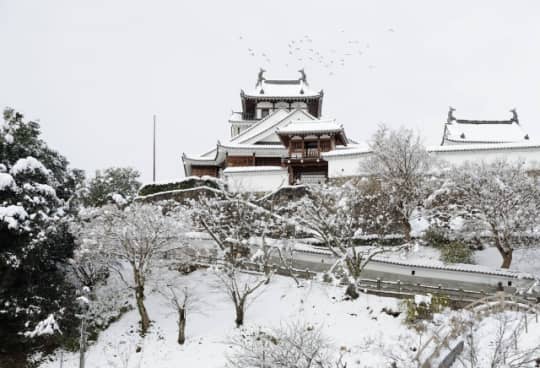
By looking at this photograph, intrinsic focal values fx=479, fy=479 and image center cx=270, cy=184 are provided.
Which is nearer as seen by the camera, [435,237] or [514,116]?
[435,237]

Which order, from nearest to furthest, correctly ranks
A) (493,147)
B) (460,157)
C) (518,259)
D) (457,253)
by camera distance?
(457,253) < (518,259) < (493,147) < (460,157)

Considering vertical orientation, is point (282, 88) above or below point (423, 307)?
above

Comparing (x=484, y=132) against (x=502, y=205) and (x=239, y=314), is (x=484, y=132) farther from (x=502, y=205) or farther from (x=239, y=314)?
(x=239, y=314)

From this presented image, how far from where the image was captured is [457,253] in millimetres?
18000

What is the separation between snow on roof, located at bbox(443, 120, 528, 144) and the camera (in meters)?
29.2

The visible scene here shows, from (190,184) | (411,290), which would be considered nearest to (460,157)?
(411,290)

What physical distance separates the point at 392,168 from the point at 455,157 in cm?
484

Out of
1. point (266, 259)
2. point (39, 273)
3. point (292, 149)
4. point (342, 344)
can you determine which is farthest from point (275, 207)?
point (39, 273)

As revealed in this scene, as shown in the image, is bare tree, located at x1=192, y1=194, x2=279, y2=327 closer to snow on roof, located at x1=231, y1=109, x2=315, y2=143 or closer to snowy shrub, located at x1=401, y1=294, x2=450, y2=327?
snowy shrub, located at x1=401, y1=294, x2=450, y2=327

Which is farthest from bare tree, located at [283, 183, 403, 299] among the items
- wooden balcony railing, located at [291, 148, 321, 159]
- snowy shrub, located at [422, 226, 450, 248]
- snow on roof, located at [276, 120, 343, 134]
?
snow on roof, located at [276, 120, 343, 134]

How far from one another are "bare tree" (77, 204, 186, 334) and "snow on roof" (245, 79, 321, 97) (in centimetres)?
2093

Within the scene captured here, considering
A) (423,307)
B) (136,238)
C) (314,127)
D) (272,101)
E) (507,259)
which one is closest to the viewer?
(423,307)

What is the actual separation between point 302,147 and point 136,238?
44.1 ft

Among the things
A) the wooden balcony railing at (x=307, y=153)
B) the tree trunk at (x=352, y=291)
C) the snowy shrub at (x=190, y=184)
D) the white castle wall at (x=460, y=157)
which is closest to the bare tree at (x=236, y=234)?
the snowy shrub at (x=190, y=184)
